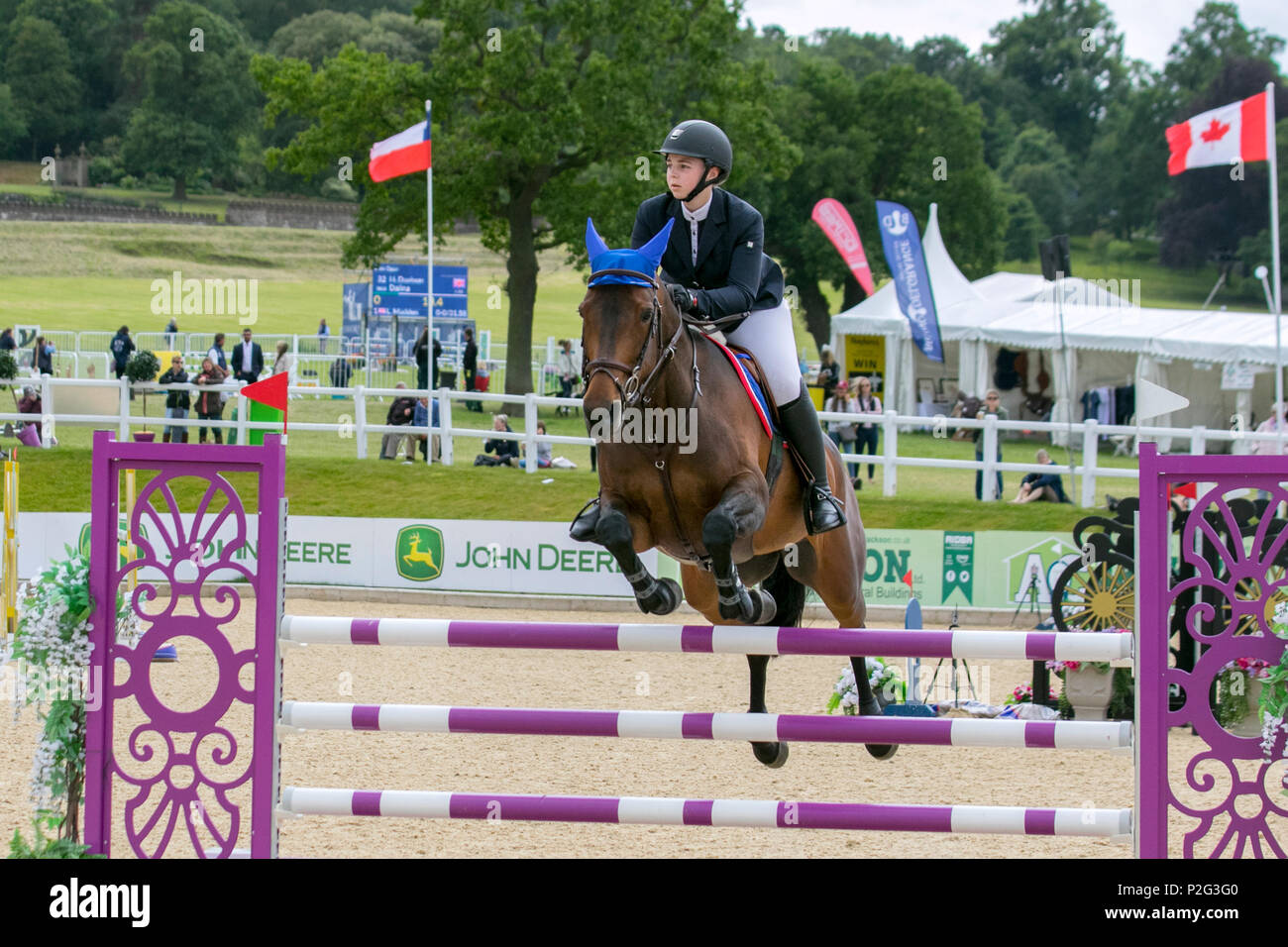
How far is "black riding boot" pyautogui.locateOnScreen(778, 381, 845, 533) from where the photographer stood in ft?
18.5

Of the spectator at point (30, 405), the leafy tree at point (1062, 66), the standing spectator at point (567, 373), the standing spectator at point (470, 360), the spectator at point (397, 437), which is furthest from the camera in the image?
the leafy tree at point (1062, 66)

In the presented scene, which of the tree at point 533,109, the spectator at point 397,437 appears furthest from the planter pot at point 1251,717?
the tree at point 533,109

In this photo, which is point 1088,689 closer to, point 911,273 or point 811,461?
point 811,461

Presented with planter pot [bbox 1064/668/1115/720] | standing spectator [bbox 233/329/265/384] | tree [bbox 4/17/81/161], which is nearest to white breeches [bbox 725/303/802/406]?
planter pot [bbox 1064/668/1115/720]

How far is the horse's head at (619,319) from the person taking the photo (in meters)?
4.52

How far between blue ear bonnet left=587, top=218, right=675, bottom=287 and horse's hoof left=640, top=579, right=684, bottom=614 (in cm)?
104

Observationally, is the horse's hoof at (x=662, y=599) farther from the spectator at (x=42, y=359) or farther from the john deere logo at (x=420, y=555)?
the spectator at (x=42, y=359)

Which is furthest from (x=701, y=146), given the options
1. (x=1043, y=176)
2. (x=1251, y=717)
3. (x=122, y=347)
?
(x=1043, y=176)

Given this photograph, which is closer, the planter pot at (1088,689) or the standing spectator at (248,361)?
the planter pot at (1088,689)

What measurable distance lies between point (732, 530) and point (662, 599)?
362 millimetres

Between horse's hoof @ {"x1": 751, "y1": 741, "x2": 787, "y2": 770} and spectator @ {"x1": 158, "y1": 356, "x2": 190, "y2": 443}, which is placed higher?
spectator @ {"x1": 158, "y1": 356, "x2": 190, "y2": 443}

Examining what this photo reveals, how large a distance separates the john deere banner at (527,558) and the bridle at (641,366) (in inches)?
346

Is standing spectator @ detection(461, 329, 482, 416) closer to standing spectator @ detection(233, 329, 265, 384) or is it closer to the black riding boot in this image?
standing spectator @ detection(233, 329, 265, 384)
